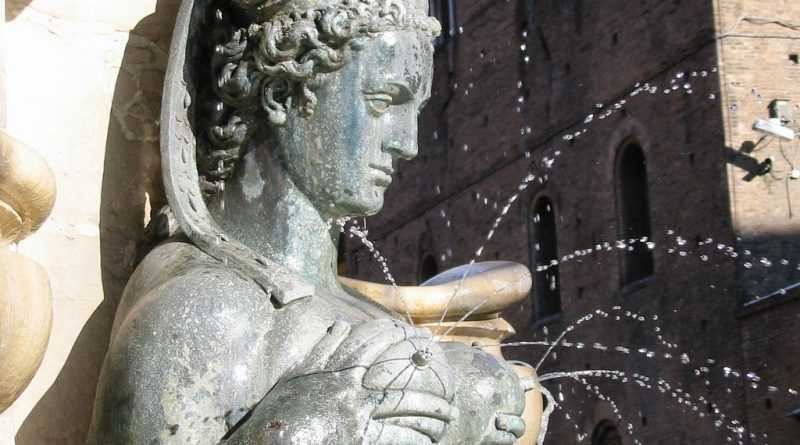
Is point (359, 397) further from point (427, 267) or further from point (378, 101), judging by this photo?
point (427, 267)

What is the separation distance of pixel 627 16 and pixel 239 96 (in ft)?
68.8

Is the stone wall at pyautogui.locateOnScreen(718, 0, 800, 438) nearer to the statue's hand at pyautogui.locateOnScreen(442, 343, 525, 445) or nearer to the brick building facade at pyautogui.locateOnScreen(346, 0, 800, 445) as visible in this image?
the brick building facade at pyautogui.locateOnScreen(346, 0, 800, 445)

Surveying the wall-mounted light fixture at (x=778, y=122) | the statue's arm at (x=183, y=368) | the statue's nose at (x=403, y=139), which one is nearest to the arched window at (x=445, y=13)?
the wall-mounted light fixture at (x=778, y=122)

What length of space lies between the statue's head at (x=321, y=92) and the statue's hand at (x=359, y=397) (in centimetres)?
32

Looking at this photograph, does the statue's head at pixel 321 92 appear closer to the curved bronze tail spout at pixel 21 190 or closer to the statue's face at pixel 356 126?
the statue's face at pixel 356 126

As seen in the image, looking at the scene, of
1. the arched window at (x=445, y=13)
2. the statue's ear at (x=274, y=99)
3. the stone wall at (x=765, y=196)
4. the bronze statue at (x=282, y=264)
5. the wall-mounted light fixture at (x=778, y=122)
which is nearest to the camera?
the bronze statue at (x=282, y=264)

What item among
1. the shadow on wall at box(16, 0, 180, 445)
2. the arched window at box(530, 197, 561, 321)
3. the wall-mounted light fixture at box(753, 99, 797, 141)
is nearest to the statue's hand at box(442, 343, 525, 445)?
the shadow on wall at box(16, 0, 180, 445)

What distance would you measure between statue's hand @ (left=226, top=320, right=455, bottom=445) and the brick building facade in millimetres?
16875

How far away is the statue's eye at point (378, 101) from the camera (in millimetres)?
2404

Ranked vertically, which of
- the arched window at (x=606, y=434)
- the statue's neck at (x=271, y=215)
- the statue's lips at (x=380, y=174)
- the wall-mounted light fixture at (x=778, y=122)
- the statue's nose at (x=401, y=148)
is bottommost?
the arched window at (x=606, y=434)

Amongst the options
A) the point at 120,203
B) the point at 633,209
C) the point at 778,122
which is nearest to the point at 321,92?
the point at 120,203

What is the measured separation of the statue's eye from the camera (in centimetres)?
240

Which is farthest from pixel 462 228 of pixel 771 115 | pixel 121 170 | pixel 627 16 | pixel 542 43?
pixel 121 170

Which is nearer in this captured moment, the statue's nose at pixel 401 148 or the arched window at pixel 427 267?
the statue's nose at pixel 401 148
